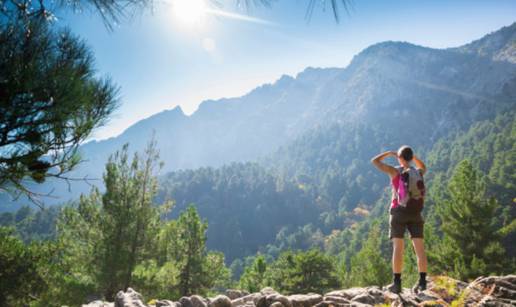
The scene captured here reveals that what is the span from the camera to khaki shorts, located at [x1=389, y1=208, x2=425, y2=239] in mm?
3688

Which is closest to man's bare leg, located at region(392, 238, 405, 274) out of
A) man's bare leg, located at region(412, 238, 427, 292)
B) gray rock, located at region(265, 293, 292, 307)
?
man's bare leg, located at region(412, 238, 427, 292)

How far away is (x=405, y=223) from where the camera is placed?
374 cm

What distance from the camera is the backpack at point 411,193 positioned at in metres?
3.68

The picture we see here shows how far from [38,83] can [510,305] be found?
15.3ft

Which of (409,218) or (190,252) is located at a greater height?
(409,218)

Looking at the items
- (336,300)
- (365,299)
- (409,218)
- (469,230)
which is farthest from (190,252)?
(469,230)

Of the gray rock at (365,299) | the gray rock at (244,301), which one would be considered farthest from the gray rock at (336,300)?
the gray rock at (244,301)

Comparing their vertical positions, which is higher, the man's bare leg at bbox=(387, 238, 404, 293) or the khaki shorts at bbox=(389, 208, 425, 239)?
the khaki shorts at bbox=(389, 208, 425, 239)

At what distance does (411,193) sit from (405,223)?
412 mm

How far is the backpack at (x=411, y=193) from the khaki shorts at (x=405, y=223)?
8cm

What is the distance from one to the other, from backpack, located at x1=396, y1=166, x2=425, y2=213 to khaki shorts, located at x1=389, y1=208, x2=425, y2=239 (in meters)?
0.08

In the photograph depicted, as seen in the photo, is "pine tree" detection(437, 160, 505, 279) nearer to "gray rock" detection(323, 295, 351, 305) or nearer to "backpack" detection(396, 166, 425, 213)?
"gray rock" detection(323, 295, 351, 305)

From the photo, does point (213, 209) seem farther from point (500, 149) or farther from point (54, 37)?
point (54, 37)

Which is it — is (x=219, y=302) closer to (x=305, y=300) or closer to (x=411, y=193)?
(x=305, y=300)
